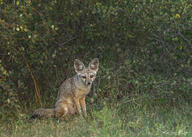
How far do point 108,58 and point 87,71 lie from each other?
133cm

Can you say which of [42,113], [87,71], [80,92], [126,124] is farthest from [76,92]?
[126,124]

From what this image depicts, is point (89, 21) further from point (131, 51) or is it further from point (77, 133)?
point (77, 133)

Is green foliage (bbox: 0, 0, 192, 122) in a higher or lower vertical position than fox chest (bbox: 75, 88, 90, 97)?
higher

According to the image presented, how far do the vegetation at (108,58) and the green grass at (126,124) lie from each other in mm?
25

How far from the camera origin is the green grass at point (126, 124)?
610 cm

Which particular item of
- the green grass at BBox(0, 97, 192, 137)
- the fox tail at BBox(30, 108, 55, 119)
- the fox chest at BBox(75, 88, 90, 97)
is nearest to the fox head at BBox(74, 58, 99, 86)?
the fox chest at BBox(75, 88, 90, 97)

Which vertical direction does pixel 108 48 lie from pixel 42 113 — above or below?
above

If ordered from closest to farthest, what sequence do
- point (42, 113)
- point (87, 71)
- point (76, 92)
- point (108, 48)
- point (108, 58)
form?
point (42, 113) → point (87, 71) → point (76, 92) → point (108, 48) → point (108, 58)

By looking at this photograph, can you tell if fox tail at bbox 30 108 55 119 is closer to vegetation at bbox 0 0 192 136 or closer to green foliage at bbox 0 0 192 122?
vegetation at bbox 0 0 192 136

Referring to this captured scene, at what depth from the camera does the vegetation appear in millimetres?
7328

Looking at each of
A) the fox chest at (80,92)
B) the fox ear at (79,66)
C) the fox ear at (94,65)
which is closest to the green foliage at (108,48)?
the fox ear at (94,65)

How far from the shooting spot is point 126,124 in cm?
685

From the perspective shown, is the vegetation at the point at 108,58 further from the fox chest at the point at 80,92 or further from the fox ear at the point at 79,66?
the fox ear at the point at 79,66

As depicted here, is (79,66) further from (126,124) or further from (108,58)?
(126,124)
